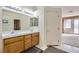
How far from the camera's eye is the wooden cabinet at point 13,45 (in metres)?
2.08

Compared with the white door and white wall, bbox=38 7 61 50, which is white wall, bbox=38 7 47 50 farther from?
the white door

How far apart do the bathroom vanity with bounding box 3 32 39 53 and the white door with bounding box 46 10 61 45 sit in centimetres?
44

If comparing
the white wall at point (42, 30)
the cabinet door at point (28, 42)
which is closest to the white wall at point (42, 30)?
the white wall at point (42, 30)

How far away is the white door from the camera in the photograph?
2.69 m

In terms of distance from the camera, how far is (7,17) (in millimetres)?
2322

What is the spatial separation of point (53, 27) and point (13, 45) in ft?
4.20

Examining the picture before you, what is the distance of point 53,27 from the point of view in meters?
2.85

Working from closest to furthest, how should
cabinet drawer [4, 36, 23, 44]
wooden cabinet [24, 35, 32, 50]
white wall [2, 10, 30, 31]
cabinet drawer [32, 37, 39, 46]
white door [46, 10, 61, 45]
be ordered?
cabinet drawer [4, 36, 23, 44]
white wall [2, 10, 30, 31]
white door [46, 10, 61, 45]
wooden cabinet [24, 35, 32, 50]
cabinet drawer [32, 37, 39, 46]

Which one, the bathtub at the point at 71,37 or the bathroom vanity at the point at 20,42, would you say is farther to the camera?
the bathtub at the point at 71,37

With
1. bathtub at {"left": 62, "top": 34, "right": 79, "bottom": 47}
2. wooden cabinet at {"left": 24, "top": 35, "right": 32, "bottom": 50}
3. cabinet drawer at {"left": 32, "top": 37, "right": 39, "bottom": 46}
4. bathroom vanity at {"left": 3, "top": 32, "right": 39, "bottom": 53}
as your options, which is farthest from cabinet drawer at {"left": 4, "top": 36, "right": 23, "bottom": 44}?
bathtub at {"left": 62, "top": 34, "right": 79, "bottom": 47}

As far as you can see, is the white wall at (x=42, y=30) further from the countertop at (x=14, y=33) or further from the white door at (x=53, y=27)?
the countertop at (x=14, y=33)

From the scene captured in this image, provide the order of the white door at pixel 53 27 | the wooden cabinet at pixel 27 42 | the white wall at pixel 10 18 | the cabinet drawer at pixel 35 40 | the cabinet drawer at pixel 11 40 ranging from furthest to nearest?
the cabinet drawer at pixel 35 40
the wooden cabinet at pixel 27 42
the white door at pixel 53 27
the white wall at pixel 10 18
the cabinet drawer at pixel 11 40
